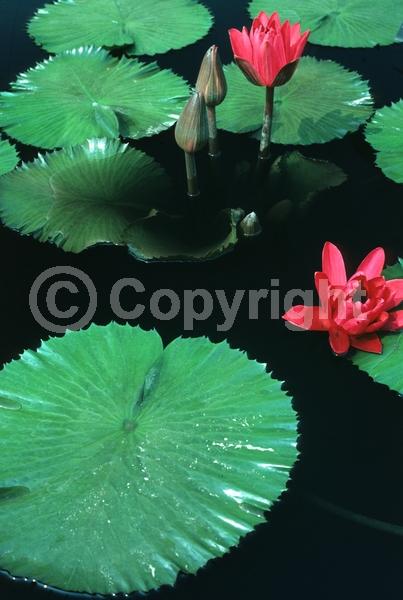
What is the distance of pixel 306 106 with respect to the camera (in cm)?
288

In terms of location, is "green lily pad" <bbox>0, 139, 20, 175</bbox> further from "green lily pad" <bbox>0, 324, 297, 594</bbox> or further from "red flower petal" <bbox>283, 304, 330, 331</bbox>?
"red flower petal" <bbox>283, 304, 330, 331</bbox>

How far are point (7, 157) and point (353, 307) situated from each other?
57.7 inches

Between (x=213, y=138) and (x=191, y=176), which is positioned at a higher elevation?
(x=213, y=138)

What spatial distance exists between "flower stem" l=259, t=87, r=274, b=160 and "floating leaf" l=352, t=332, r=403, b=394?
3.15 ft

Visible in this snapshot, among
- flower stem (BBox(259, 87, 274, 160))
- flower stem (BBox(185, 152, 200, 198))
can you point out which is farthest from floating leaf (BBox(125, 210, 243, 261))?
flower stem (BBox(259, 87, 274, 160))

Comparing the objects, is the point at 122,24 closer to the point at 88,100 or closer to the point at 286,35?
the point at 88,100

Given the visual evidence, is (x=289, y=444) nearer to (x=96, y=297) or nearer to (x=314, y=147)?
(x=96, y=297)

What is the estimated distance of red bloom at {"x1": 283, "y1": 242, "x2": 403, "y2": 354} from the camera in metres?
1.98

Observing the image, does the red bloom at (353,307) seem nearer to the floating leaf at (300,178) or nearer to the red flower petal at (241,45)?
the floating leaf at (300,178)

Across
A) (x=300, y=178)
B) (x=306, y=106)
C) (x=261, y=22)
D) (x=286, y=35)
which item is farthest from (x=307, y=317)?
(x=306, y=106)

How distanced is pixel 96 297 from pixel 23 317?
24 cm

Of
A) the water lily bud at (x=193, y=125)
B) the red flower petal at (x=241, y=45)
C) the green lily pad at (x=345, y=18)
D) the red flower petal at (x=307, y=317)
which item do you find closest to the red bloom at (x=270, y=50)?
the red flower petal at (x=241, y=45)

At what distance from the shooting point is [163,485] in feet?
5.43

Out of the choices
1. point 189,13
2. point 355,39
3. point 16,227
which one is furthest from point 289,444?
point 189,13
